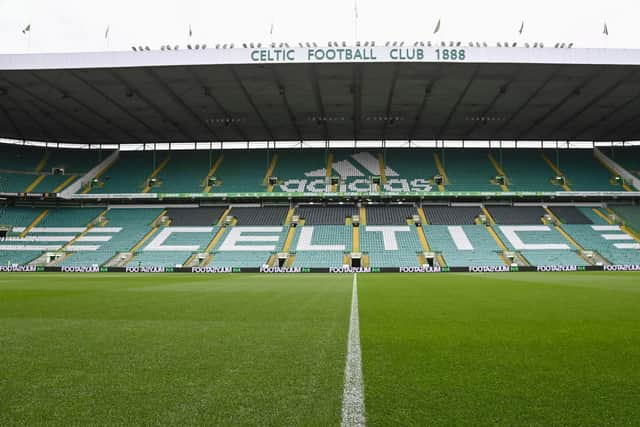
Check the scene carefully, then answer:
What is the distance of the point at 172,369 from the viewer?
140 inches

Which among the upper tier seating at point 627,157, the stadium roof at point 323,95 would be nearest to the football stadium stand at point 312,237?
the upper tier seating at point 627,157

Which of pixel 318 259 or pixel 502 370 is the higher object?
pixel 318 259

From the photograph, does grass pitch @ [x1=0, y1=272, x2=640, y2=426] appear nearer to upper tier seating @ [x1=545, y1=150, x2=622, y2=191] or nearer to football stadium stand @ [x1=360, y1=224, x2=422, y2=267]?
football stadium stand @ [x1=360, y1=224, x2=422, y2=267]

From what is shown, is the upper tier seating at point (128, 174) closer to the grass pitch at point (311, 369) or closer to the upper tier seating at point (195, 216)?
the upper tier seating at point (195, 216)

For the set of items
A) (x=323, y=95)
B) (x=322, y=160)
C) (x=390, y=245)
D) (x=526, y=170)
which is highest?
(x=323, y=95)

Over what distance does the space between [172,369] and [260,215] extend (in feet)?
118

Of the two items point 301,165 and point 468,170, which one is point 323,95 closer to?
point 301,165

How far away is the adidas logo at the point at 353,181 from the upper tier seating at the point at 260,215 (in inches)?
76.6

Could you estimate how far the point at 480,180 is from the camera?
40.1 metres

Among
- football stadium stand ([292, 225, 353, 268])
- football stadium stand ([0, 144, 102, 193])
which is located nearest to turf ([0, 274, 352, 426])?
football stadium stand ([292, 225, 353, 268])

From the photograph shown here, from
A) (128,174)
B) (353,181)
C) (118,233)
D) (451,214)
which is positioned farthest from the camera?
(128,174)

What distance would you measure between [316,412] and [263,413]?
294 mm

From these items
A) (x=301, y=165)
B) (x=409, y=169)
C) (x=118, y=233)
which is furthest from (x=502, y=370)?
(x=301, y=165)

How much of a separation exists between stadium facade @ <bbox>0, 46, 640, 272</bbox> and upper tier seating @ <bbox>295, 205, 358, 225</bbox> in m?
0.17
